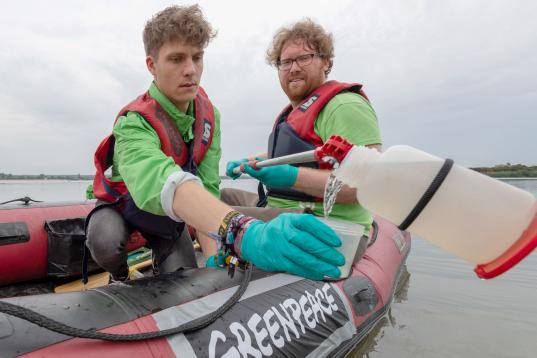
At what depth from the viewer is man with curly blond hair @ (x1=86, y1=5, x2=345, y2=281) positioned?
1.09 metres

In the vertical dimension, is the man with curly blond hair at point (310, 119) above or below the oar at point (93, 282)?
above

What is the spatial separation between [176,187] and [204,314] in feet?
1.92

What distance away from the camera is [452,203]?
0.86 meters

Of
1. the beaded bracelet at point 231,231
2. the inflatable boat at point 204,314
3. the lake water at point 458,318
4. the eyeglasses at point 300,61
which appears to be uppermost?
the eyeglasses at point 300,61

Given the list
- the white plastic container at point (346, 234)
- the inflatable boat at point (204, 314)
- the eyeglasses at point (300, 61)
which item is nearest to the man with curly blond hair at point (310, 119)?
the eyeglasses at point (300, 61)

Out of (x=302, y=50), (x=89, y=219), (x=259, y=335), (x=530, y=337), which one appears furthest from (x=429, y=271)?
(x=89, y=219)

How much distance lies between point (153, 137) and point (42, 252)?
2.01 meters

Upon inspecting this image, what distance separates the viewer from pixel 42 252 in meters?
3.15

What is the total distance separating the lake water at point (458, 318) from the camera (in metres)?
2.89

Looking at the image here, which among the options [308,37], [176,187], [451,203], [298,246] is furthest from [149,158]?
[308,37]

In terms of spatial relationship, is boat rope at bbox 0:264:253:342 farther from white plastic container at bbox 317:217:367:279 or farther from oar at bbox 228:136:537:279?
oar at bbox 228:136:537:279

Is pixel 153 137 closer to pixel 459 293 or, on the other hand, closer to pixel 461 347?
pixel 461 347

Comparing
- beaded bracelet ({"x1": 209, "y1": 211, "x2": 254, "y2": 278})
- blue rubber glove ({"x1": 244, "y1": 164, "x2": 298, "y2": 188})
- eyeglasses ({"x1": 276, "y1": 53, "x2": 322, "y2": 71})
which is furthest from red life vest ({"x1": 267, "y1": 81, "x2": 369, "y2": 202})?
beaded bracelet ({"x1": 209, "y1": 211, "x2": 254, "y2": 278})

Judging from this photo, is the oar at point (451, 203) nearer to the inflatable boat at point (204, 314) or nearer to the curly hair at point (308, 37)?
the inflatable boat at point (204, 314)
